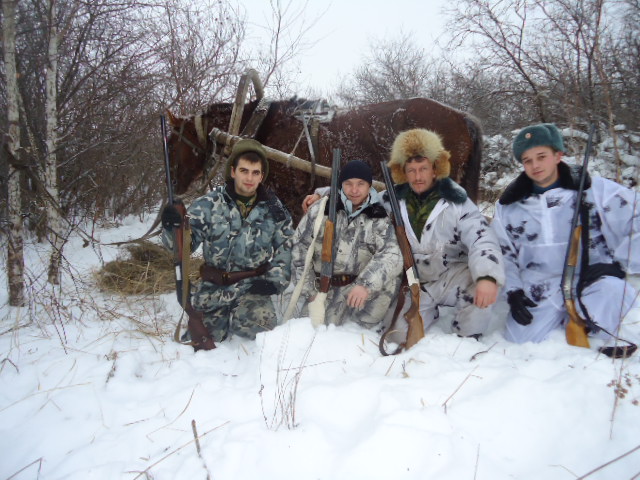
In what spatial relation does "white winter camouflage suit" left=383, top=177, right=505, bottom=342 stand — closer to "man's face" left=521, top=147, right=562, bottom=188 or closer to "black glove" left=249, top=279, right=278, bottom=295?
"man's face" left=521, top=147, right=562, bottom=188

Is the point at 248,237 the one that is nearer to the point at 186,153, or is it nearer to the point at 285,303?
the point at 285,303

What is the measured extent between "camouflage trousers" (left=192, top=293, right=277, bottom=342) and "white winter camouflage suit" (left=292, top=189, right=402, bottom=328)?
1.03 ft

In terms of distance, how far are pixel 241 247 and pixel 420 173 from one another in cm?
145

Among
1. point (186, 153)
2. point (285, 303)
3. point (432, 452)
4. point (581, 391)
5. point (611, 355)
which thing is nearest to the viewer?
point (432, 452)

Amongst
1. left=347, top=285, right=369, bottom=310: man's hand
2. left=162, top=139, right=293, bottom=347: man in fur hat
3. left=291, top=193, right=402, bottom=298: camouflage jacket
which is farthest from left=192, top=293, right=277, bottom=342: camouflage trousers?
left=347, top=285, right=369, bottom=310: man's hand

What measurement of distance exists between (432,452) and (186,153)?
4317 millimetres

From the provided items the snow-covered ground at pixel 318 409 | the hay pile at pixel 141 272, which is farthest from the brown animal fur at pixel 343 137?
the snow-covered ground at pixel 318 409

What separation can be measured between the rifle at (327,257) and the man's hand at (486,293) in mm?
953

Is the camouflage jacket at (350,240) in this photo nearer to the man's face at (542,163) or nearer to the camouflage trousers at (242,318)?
the camouflage trousers at (242,318)

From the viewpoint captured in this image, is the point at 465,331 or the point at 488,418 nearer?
the point at 488,418


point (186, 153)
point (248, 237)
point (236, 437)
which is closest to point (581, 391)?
point (236, 437)

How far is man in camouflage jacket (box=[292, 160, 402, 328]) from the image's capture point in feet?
8.59

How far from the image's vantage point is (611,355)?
1.95 meters

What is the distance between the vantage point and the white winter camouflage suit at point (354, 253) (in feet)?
8.84
